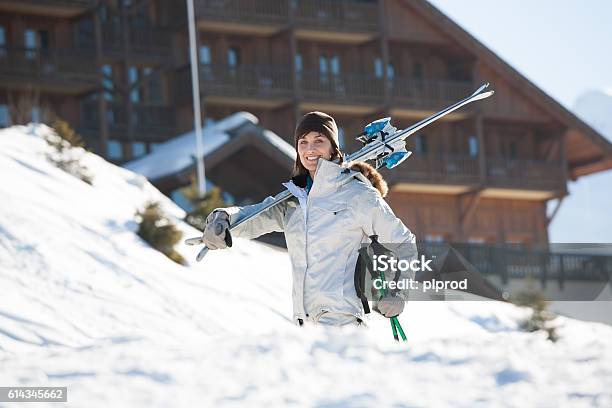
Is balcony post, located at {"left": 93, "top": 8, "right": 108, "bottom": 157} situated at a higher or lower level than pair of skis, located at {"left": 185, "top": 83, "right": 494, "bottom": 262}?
lower

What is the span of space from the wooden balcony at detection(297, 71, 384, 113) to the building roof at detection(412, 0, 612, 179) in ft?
6.36

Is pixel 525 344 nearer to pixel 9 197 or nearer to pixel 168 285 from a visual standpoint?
pixel 168 285

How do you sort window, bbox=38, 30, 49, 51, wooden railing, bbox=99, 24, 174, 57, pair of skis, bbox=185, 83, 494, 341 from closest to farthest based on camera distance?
pair of skis, bbox=185, 83, 494, 341
window, bbox=38, 30, 49, 51
wooden railing, bbox=99, 24, 174, 57

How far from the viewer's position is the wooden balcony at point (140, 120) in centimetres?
3216

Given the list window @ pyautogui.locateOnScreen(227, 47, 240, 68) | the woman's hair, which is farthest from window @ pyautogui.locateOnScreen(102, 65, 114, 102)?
the woman's hair

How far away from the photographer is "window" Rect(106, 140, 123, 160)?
32.2m

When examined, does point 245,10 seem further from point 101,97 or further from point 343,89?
point 101,97

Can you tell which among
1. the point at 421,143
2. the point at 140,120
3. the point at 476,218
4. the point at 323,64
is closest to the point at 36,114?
the point at 140,120

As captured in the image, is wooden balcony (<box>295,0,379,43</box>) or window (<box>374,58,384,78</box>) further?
window (<box>374,58,384,78</box>)

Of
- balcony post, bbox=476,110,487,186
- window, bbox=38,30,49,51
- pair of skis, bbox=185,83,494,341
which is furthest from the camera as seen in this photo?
balcony post, bbox=476,110,487,186

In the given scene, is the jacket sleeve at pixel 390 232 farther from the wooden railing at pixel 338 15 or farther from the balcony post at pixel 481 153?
the balcony post at pixel 481 153

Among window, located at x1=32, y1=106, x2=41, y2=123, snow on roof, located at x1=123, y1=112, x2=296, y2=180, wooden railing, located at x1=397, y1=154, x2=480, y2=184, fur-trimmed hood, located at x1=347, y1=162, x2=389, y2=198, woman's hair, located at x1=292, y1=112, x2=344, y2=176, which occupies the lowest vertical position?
wooden railing, located at x1=397, y1=154, x2=480, y2=184

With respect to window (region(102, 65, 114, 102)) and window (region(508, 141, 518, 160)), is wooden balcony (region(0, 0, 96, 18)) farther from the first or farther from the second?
window (region(508, 141, 518, 160))

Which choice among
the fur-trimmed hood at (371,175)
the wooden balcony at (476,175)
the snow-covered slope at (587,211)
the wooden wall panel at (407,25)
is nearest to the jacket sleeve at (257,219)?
the fur-trimmed hood at (371,175)
